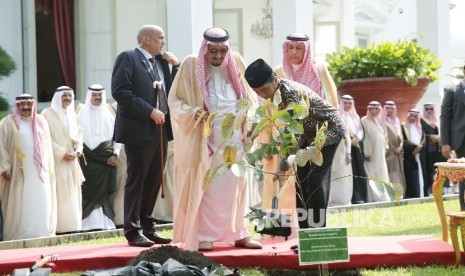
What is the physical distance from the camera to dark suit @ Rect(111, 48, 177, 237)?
30.4 feet

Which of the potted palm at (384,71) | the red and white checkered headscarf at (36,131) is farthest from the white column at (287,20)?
the red and white checkered headscarf at (36,131)

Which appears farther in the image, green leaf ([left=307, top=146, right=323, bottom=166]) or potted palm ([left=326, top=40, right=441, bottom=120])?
potted palm ([left=326, top=40, right=441, bottom=120])

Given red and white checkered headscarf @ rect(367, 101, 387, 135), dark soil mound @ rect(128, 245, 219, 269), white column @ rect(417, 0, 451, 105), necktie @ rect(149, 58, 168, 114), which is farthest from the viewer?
white column @ rect(417, 0, 451, 105)

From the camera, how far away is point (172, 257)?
7.61 meters

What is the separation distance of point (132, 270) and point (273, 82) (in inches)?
78.7

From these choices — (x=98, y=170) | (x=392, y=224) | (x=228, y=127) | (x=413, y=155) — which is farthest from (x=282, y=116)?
(x=413, y=155)

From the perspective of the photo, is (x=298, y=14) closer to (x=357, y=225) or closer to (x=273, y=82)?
(x=357, y=225)

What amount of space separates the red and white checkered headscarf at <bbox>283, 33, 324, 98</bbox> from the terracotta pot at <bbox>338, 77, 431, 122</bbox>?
7.35 metres

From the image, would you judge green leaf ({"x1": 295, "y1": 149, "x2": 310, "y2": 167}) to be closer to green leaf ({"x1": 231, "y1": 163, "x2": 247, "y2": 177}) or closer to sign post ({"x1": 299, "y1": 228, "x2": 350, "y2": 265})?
green leaf ({"x1": 231, "y1": 163, "x2": 247, "y2": 177})

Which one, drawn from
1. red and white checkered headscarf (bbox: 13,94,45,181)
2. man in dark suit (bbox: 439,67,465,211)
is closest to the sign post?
man in dark suit (bbox: 439,67,465,211)

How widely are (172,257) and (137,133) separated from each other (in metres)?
1.92

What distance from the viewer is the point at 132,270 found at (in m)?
6.66

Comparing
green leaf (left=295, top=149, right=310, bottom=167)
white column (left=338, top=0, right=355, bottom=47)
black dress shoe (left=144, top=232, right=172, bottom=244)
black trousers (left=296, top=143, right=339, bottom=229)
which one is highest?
white column (left=338, top=0, right=355, bottom=47)

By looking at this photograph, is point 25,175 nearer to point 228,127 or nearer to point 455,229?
point 228,127
